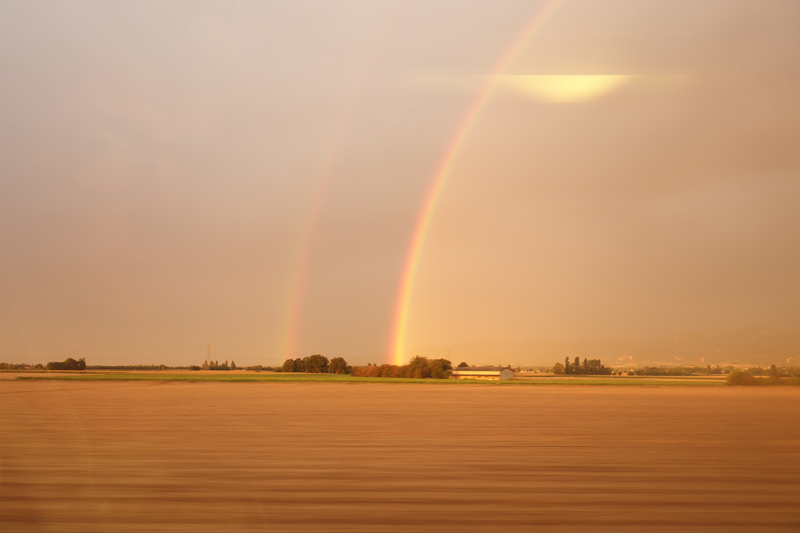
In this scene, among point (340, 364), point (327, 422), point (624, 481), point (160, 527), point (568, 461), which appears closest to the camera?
point (160, 527)

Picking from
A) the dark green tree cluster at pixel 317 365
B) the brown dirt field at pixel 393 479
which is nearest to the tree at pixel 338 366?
the dark green tree cluster at pixel 317 365

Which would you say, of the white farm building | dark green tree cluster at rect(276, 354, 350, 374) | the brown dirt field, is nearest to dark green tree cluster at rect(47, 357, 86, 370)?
dark green tree cluster at rect(276, 354, 350, 374)

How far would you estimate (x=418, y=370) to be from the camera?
78.1m

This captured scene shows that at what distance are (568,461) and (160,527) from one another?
5.67 metres

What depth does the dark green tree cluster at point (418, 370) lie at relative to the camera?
77.9 meters

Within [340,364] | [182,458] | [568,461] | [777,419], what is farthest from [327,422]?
[340,364]

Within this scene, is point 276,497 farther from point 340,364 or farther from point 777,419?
point 340,364

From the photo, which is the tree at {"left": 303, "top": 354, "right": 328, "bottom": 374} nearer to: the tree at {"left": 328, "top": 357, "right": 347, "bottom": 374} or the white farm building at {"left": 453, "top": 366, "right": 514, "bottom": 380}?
the tree at {"left": 328, "top": 357, "right": 347, "bottom": 374}

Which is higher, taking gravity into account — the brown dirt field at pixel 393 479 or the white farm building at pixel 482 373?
the brown dirt field at pixel 393 479

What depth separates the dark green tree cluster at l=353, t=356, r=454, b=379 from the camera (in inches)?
3066

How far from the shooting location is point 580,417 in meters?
15.7

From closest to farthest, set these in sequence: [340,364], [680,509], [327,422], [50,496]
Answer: [680,509], [50,496], [327,422], [340,364]

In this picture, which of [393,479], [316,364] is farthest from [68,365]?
[393,479]

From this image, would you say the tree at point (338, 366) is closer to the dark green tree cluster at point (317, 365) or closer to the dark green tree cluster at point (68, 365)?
the dark green tree cluster at point (317, 365)
